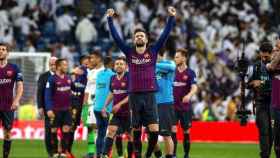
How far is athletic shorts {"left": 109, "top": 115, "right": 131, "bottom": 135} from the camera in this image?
839 inches

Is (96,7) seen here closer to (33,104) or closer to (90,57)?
(33,104)

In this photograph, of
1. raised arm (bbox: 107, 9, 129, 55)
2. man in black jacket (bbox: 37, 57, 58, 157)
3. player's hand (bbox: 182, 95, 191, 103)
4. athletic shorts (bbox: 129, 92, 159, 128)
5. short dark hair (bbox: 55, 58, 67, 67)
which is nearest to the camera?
athletic shorts (bbox: 129, 92, 159, 128)

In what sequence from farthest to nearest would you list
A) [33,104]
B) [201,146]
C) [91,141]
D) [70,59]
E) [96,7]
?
1. [96,7]
2. [70,59]
3. [33,104]
4. [201,146]
5. [91,141]

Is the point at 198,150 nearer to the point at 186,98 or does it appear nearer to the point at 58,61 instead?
the point at 186,98

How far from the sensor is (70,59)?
39031 mm

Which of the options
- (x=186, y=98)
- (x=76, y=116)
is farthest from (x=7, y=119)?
(x=186, y=98)

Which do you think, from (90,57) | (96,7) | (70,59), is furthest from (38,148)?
(96,7)

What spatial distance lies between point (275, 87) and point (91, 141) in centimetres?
647

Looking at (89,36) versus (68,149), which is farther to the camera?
(89,36)

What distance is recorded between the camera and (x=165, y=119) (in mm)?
20500

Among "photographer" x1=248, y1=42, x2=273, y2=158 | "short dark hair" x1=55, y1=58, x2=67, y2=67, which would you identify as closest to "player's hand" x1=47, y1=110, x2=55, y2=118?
"short dark hair" x1=55, y1=58, x2=67, y2=67

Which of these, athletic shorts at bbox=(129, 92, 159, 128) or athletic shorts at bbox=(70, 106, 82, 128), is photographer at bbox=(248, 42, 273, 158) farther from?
athletic shorts at bbox=(70, 106, 82, 128)

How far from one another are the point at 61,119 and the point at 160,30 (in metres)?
17.9

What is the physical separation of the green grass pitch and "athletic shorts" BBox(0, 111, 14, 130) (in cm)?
387
